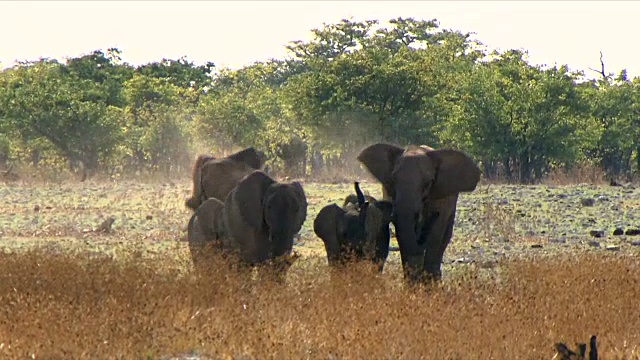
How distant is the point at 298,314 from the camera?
1298 cm

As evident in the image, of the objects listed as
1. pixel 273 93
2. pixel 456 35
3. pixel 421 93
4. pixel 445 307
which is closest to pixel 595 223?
pixel 445 307

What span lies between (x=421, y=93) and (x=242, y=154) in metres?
37.9

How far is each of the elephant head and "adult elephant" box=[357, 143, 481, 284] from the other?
1.18m

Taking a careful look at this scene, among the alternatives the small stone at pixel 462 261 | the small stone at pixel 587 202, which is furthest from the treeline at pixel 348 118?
the small stone at pixel 462 261

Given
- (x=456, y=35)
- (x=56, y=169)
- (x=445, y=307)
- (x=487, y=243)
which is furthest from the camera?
(x=456, y=35)

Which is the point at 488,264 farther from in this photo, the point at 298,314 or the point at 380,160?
the point at 298,314

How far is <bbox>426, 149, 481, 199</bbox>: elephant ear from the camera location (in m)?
17.5

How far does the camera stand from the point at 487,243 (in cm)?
2373

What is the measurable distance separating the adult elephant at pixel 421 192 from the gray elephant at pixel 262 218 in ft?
3.88

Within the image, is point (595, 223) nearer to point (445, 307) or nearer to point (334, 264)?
point (334, 264)

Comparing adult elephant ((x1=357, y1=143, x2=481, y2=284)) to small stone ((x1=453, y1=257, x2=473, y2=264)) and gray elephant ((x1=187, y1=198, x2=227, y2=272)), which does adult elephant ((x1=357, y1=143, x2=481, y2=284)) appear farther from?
small stone ((x1=453, y1=257, x2=473, y2=264))

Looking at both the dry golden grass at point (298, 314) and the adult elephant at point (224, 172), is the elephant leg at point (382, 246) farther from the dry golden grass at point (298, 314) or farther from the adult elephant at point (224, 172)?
the adult elephant at point (224, 172)

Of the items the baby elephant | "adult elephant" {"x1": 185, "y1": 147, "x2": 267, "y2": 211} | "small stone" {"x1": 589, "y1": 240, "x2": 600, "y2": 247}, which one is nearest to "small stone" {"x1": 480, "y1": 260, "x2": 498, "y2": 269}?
the baby elephant

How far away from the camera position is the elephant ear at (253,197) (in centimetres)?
1625
